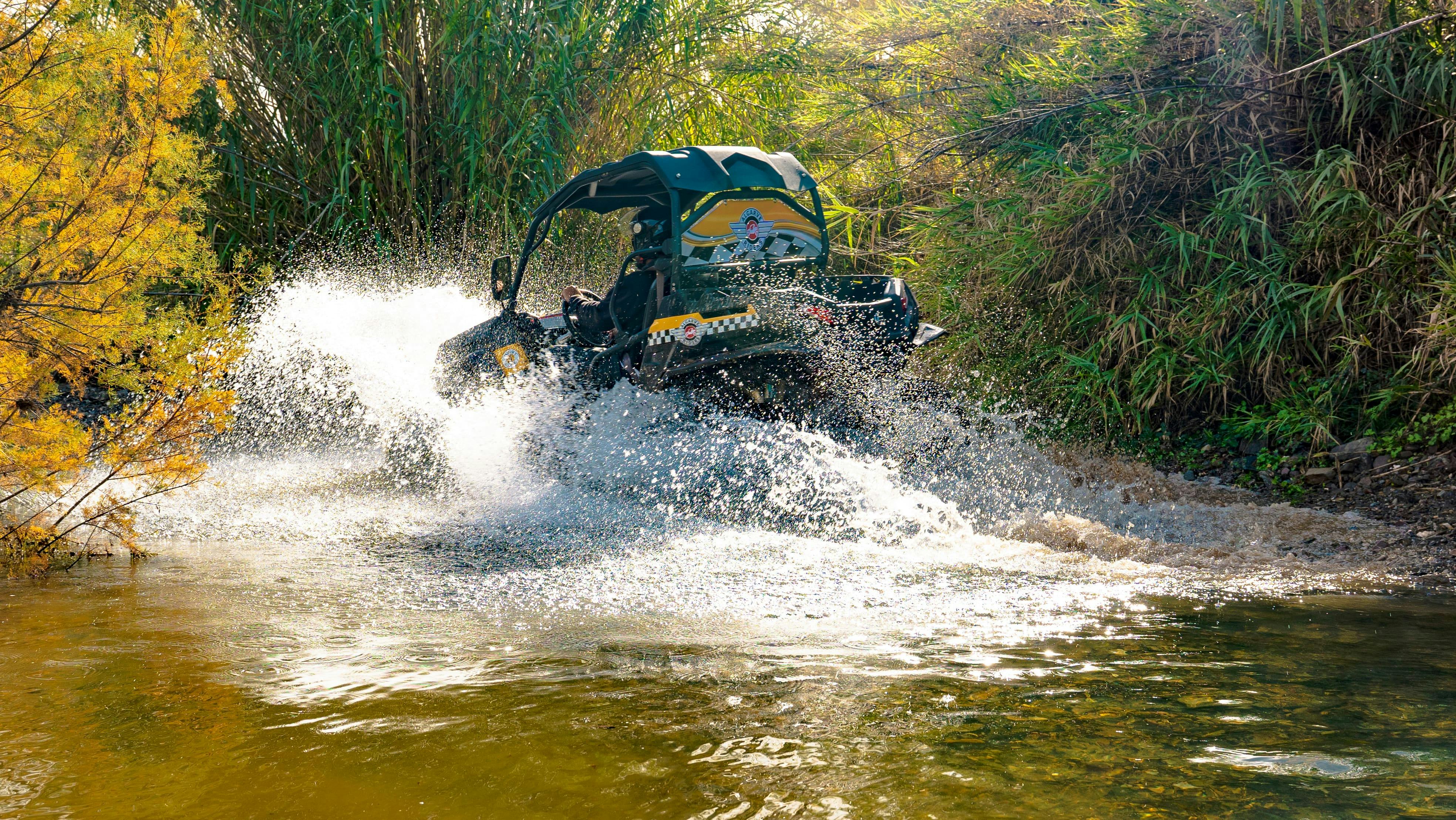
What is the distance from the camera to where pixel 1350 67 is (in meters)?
6.51

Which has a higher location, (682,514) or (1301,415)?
(1301,415)

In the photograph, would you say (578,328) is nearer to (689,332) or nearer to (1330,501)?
(689,332)

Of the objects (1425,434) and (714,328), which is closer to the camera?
(1425,434)

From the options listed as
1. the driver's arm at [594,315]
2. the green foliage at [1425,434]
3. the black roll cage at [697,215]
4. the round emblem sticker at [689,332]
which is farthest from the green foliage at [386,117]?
the green foliage at [1425,434]

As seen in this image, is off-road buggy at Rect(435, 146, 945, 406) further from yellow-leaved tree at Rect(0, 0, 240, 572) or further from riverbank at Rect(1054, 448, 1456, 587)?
yellow-leaved tree at Rect(0, 0, 240, 572)

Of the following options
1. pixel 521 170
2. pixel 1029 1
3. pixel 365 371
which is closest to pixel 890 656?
pixel 365 371

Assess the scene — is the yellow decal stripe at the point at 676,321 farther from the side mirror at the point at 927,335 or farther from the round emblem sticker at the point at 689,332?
the side mirror at the point at 927,335

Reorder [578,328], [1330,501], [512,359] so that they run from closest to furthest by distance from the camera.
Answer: [1330,501] → [512,359] → [578,328]

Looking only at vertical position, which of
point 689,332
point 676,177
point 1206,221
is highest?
point 676,177

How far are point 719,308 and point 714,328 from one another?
0.14 metres

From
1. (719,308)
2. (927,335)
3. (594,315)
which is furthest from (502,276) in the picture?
(927,335)

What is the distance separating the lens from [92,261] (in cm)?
464

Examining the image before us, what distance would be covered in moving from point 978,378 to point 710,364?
2.55 metres

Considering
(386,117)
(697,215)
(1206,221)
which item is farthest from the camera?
(386,117)
